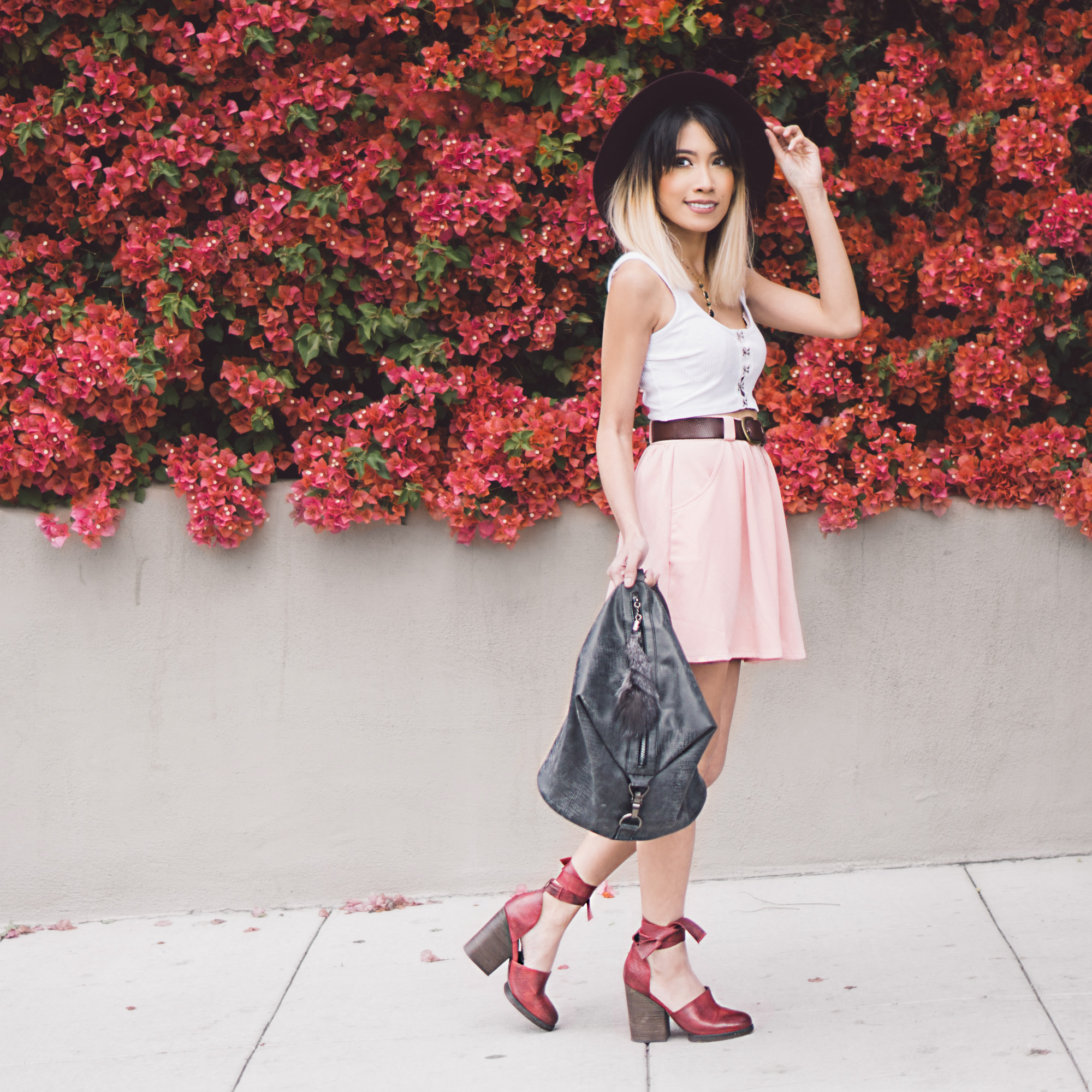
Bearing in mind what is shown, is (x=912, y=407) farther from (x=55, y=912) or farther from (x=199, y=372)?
(x=55, y=912)

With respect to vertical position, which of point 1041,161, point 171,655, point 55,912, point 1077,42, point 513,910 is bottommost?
point 55,912

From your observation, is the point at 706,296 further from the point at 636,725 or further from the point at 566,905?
the point at 566,905

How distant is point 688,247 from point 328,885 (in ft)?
7.05

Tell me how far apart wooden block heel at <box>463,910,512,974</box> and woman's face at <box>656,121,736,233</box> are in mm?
1640

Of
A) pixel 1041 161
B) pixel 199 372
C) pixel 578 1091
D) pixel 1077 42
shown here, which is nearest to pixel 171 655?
pixel 199 372

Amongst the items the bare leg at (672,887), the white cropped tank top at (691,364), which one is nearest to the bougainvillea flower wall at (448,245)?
the white cropped tank top at (691,364)

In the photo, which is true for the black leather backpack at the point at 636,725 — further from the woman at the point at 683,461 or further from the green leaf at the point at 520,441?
the green leaf at the point at 520,441

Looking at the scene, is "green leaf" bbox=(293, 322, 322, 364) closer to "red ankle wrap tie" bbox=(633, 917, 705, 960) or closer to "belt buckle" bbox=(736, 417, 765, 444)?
"belt buckle" bbox=(736, 417, 765, 444)

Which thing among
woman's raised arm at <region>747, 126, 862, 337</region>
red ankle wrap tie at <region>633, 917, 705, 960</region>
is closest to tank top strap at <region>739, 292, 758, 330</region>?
woman's raised arm at <region>747, 126, 862, 337</region>

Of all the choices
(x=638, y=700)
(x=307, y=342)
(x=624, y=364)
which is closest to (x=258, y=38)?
(x=307, y=342)

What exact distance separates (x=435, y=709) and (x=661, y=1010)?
1242 millimetres

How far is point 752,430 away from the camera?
2.92m

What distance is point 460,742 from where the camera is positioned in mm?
3848

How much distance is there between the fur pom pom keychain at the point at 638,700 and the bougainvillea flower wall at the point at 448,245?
110cm
